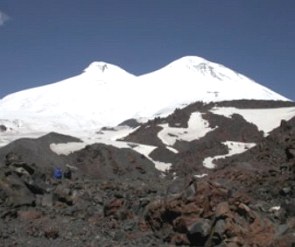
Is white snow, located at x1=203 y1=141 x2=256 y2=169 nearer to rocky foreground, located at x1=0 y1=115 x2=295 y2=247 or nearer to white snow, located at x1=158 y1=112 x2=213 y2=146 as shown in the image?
white snow, located at x1=158 y1=112 x2=213 y2=146

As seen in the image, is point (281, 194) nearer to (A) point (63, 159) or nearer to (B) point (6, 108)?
(A) point (63, 159)

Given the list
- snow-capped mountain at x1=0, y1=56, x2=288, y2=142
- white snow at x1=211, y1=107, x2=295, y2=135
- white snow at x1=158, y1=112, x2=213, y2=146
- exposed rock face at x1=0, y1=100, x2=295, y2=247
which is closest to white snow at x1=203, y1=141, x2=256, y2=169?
white snow at x1=158, y1=112, x2=213, y2=146

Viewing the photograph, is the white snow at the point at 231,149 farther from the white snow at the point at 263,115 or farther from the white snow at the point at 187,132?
the white snow at the point at 263,115

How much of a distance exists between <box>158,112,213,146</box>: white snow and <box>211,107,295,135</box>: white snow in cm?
380

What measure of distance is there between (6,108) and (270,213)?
165 m

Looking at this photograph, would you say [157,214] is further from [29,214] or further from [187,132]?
[187,132]

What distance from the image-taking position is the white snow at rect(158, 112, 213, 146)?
166ft

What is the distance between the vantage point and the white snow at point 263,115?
176 ft

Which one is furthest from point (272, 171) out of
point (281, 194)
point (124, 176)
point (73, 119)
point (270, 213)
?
point (73, 119)

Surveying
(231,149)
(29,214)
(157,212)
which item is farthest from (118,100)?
(157,212)

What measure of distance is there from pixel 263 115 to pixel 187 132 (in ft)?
33.4

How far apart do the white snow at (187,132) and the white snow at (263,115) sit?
3798 millimetres

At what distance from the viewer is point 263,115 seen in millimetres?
57938

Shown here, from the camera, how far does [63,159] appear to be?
1547 inches
